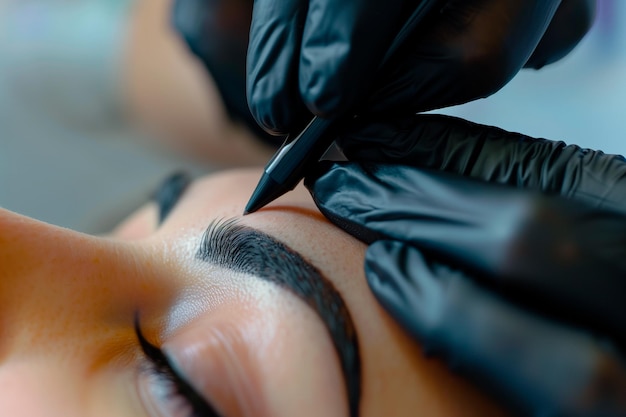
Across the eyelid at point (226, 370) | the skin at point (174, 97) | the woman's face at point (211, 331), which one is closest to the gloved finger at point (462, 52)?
the woman's face at point (211, 331)

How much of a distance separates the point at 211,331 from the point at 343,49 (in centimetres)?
36

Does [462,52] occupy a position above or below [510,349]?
above

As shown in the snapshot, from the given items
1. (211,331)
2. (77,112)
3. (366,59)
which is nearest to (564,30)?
(366,59)

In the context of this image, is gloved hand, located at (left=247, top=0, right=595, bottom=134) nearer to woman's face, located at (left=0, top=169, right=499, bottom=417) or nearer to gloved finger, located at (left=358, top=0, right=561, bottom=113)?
gloved finger, located at (left=358, top=0, right=561, bottom=113)

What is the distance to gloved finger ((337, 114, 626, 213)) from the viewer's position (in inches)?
26.1

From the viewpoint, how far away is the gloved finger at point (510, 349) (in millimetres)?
541

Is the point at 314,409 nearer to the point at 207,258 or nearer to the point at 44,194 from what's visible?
the point at 207,258

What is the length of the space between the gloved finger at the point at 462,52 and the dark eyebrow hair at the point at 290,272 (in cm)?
24

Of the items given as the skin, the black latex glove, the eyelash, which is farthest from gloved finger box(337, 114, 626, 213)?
the skin

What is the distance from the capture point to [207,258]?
28.0 inches

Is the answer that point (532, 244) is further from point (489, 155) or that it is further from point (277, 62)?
point (277, 62)

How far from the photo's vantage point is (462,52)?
0.67m

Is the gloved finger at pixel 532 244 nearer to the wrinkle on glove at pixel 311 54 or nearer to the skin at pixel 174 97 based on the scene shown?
the wrinkle on glove at pixel 311 54

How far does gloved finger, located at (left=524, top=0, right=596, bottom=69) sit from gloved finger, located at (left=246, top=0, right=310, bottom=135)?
43 centimetres
